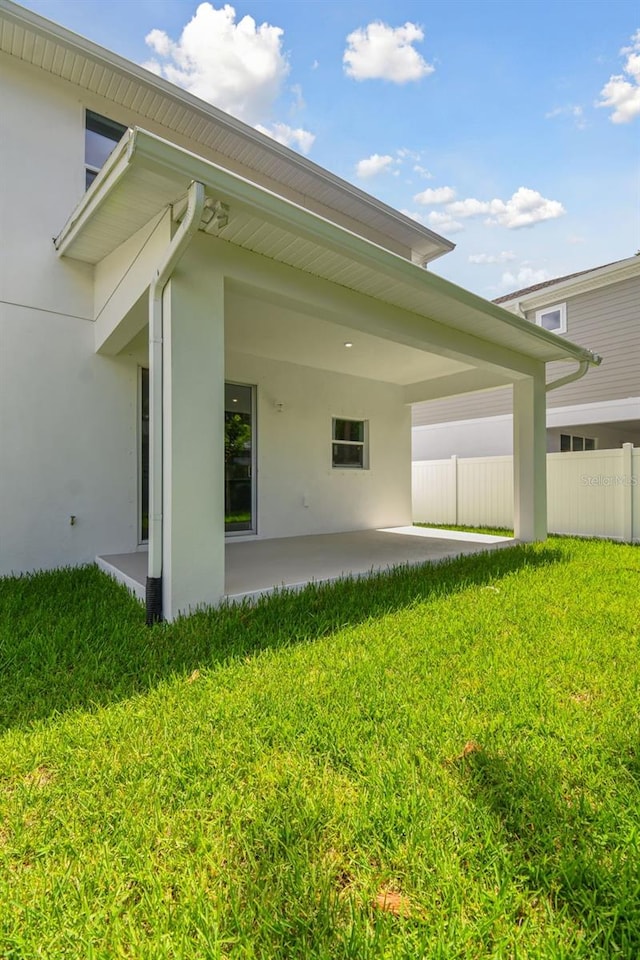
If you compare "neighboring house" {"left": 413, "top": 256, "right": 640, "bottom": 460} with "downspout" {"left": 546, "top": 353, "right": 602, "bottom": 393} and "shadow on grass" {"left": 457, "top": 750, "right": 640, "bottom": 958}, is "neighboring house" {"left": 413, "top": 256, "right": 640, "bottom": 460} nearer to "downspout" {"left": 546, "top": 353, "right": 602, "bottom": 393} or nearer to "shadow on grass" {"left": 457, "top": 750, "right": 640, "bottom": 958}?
"downspout" {"left": 546, "top": 353, "right": 602, "bottom": 393}

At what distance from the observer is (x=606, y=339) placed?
11641mm

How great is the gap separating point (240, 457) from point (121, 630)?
13.6 feet

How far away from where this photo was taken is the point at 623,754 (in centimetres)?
212

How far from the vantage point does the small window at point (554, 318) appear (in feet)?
40.8

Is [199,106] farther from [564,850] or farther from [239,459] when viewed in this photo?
[564,850]

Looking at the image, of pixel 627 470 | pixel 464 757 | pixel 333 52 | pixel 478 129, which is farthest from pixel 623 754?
pixel 333 52

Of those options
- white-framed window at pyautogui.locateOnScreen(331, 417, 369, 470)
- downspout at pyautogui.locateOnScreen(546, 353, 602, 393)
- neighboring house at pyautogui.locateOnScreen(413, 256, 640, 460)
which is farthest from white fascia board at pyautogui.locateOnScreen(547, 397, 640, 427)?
white-framed window at pyautogui.locateOnScreen(331, 417, 369, 470)

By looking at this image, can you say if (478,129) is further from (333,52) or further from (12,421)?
(12,421)

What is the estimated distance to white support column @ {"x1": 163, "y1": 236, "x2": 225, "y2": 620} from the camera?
3750 mm

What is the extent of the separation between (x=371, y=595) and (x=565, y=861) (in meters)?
3.05

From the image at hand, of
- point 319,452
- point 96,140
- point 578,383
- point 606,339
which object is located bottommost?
point 319,452

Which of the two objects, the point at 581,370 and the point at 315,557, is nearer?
the point at 315,557

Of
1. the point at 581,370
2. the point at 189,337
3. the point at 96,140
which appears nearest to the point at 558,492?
the point at 581,370

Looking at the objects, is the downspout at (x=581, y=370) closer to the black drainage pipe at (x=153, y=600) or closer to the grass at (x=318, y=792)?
the grass at (x=318, y=792)
